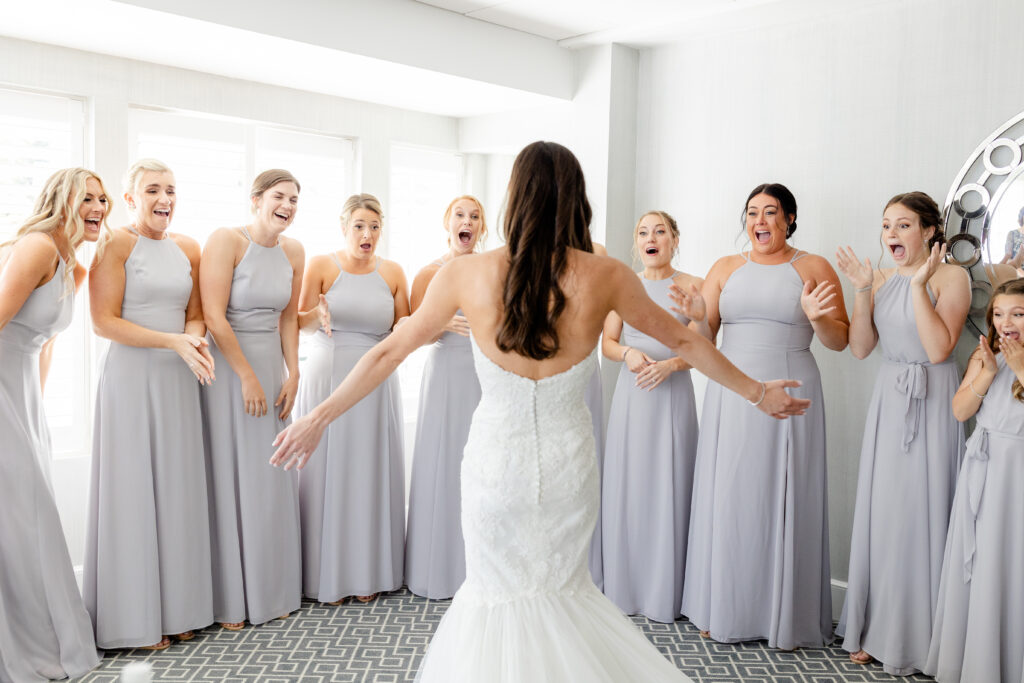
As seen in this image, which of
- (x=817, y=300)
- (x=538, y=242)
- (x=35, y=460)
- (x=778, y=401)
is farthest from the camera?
(x=817, y=300)

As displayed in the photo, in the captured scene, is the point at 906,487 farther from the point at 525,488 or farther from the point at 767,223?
the point at 525,488

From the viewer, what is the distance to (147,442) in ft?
11.9

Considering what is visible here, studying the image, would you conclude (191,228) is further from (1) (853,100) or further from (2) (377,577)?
(1) (853,100)

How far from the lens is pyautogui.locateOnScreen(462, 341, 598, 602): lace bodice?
2.32 meters

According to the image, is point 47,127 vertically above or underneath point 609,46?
underneath

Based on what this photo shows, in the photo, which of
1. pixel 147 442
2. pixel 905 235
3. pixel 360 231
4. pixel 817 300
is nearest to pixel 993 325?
pixel 905 235

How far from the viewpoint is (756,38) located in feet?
15.2

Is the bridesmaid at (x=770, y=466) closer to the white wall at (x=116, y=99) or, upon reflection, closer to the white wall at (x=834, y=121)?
the white wall at (x=834, y=121)

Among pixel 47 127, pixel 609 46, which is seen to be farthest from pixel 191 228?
pixel 609 46

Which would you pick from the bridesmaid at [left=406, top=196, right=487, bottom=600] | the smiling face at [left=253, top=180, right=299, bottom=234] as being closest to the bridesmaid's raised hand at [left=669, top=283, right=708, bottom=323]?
the bridesmaid at [left=406, top=196, right=487, bottom=600]

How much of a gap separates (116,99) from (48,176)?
0.52 metres

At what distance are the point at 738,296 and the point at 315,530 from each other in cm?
231

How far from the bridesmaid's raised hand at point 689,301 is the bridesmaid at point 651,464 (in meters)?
0.38

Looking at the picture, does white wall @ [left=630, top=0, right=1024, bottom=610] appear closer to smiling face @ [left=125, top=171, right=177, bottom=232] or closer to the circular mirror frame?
the circular mirror frame
